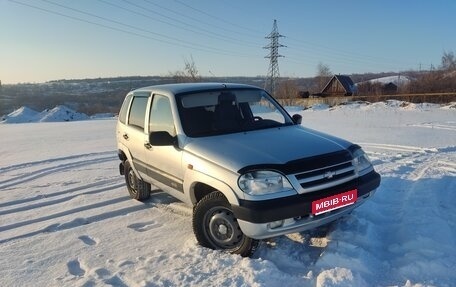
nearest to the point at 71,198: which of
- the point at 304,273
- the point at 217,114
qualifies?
the point at 217,114

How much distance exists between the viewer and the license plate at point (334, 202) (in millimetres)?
3868

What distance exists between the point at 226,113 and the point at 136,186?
2.10 metres

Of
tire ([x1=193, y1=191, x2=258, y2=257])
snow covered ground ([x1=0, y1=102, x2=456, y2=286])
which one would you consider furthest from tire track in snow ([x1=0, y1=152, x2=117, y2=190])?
tire ([x1=193, y1=191, x2=258, y2=257])

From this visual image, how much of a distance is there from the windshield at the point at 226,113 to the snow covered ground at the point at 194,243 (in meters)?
1.32

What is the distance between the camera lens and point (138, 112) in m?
6.12

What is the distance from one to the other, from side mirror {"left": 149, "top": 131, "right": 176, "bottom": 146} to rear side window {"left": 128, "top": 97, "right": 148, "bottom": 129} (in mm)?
1187

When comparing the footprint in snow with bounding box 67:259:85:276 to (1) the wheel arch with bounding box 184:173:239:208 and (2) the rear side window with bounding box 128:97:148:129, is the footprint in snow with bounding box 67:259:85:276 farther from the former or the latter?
(2) the rear side window with bounding box 128:97:148:129

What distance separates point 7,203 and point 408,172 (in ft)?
22.4

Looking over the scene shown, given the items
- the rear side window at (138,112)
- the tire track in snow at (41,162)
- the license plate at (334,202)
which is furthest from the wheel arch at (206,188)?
the tire track in snow at (41,162)

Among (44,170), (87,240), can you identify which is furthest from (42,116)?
(87,240)

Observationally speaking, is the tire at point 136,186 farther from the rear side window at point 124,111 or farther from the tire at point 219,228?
the tire at point 219,228

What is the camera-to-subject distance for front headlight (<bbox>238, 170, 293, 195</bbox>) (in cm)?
381

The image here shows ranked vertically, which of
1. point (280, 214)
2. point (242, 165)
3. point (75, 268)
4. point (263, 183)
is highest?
point (242, 165)

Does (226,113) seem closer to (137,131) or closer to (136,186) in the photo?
(137,131)
